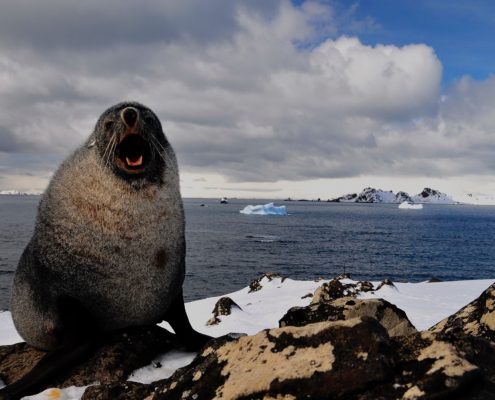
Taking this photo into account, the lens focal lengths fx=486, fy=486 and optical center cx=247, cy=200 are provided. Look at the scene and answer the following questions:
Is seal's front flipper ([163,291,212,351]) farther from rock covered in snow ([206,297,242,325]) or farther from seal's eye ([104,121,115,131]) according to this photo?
rock covered in snow ([206,297,242,325])

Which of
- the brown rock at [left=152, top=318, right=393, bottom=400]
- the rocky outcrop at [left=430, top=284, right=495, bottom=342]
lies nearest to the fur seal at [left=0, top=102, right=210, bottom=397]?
the brown rock at [left=152, top=318, right=393, bottom=400]

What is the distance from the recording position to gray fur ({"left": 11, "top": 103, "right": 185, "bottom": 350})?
5.21 metres

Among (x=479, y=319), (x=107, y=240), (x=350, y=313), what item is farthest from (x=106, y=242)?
(x=479, y=319)

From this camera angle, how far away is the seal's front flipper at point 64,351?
14.8 ft

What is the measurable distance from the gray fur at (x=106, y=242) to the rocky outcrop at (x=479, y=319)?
3.13 m

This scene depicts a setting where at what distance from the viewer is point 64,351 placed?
16.3 feet

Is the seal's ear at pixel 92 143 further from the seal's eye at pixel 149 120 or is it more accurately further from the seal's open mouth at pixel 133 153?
the seal's eye at pixel 149 120

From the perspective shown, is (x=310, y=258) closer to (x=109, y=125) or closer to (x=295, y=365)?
(x=109, y=125)

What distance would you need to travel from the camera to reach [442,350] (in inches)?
114

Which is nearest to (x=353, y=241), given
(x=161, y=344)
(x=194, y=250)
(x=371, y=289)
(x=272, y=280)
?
(x=194, y=250)

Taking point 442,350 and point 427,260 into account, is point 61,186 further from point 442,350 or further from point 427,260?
point 427,260

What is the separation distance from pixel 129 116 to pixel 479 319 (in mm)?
4389

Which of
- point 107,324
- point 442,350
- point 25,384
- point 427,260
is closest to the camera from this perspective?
point 442,350

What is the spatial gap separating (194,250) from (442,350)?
177 ft
